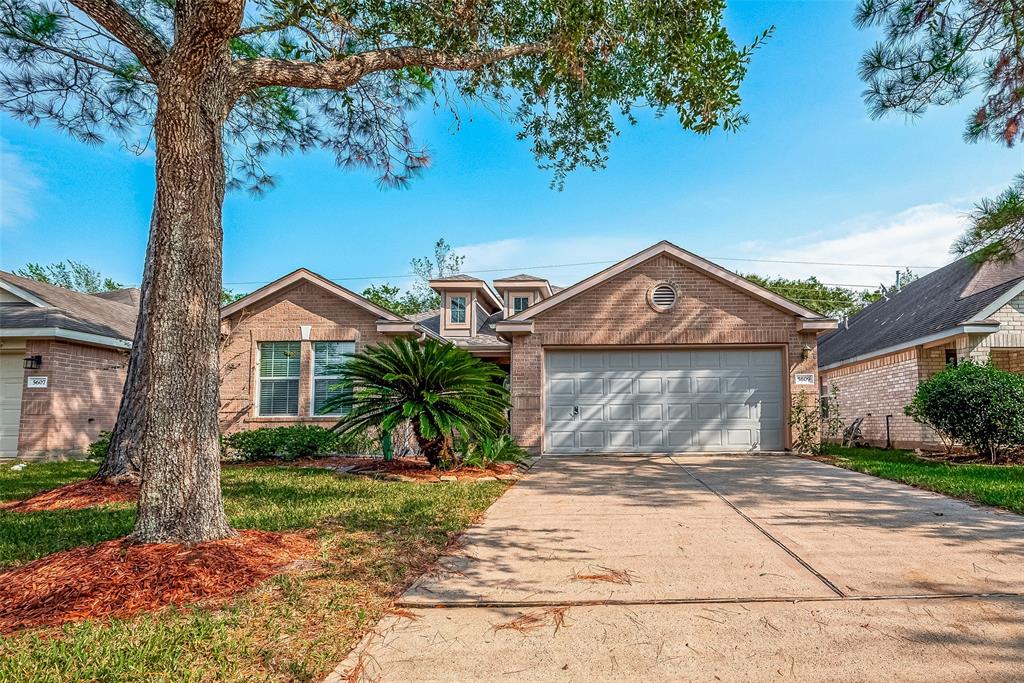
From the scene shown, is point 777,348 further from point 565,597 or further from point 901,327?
point 565,597

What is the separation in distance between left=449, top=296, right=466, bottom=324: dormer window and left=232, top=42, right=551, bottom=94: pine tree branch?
10455 millimetres

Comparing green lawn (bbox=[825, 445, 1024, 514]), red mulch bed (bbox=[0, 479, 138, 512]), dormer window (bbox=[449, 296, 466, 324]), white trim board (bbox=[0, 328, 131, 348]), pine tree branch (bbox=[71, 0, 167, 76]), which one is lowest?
red mulch bed (bbox=[0, 479, 138, 512])

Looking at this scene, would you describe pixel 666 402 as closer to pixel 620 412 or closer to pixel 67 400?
pixel 620 412

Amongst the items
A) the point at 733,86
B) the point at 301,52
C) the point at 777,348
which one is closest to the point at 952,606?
the point at 733,86

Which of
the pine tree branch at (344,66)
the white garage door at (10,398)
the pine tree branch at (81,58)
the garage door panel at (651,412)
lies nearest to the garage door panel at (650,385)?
the garage door panel at (651,412)

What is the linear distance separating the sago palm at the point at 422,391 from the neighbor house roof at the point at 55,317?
789cm

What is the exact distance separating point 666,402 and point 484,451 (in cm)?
485

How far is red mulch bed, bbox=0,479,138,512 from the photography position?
6.74 meters

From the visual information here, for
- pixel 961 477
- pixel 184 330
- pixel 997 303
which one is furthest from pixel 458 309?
pixel 184 330

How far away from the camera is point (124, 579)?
354cm

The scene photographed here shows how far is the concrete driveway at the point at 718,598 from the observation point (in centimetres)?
267

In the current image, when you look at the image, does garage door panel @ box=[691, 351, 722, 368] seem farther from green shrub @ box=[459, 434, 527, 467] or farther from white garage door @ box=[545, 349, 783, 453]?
green shrub @ box=[459, 434, 527, 467]

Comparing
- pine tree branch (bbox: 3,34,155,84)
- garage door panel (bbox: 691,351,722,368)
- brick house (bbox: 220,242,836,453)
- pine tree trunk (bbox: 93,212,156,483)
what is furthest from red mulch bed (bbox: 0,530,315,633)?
garage door panel (bbox: 691,351,722,368)

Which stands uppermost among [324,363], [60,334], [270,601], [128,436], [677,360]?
[60,334]
